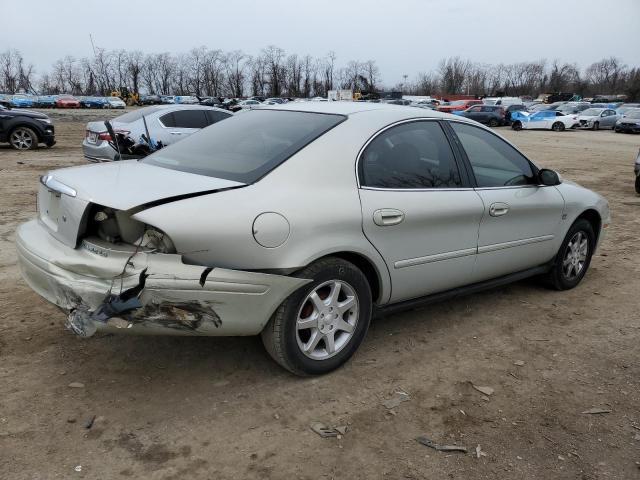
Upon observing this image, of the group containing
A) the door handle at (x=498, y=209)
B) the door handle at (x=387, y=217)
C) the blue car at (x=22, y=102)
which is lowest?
the door handle at (x=498, y=209)

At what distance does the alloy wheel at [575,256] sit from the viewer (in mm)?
4812

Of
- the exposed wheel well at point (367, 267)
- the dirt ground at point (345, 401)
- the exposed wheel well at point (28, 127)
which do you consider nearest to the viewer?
the dirt ground at point (345, 401)

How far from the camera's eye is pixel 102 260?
8.98 feet

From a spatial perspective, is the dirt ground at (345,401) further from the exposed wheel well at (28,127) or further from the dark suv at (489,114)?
the dark suv at (489,114)

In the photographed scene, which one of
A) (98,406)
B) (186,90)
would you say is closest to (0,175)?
(98,406)

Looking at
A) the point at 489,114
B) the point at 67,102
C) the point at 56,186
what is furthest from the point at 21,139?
the point at 67,102

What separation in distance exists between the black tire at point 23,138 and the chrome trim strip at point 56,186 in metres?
13.6

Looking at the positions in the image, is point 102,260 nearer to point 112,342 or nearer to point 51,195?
point 51,195

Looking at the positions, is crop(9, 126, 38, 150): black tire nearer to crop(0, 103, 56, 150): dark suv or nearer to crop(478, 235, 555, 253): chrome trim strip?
crop(0, 103, 56, 150): dark suv

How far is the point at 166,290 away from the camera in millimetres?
2611

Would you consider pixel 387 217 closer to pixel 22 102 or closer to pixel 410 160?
pixel 410 160

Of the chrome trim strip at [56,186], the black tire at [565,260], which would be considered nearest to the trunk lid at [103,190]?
the chrome trim strip at [56,186]

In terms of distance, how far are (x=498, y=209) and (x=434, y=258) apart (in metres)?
0.73

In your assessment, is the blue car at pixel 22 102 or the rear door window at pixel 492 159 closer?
the rear door window at pixel 492 159
